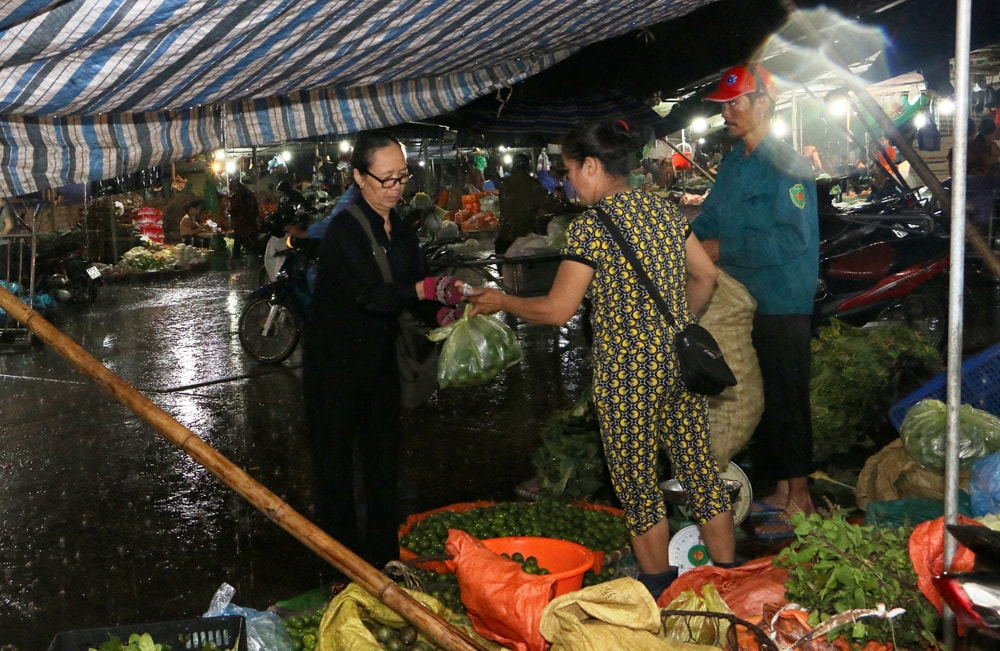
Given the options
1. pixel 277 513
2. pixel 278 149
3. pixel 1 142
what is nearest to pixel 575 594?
pixel 277 513

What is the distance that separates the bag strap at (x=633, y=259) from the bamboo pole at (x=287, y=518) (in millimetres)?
1427

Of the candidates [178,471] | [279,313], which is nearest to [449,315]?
[178,471]

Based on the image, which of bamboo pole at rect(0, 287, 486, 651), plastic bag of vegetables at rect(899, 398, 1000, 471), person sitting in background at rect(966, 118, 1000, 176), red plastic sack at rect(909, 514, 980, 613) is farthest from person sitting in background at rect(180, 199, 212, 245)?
red plastic sack at rect(909, 514, 980, 613)

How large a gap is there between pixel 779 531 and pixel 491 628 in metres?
2.17

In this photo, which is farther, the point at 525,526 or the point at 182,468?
the point at 182,468

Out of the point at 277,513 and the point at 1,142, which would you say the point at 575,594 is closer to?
the point at 277,513

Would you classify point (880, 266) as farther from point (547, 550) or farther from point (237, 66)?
point (237, 66)

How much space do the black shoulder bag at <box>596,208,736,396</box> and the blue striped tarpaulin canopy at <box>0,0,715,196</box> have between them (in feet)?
3.16

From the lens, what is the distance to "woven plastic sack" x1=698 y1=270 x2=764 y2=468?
460 cm

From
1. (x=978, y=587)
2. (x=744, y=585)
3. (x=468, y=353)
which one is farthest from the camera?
(x=468, y=353)

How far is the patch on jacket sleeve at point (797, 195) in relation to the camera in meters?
4.60

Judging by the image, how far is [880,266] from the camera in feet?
27.4

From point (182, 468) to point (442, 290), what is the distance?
3720 millimetres

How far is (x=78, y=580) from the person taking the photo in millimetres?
4887
